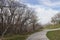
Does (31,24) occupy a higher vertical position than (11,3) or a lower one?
lower

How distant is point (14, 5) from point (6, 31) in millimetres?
7878

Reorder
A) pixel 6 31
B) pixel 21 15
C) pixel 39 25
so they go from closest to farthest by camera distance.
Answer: pixel 6 31
pixel 21 15
pixel 39 25

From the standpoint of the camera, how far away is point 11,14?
47.1 metres

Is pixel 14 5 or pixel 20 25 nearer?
pixel 14 5

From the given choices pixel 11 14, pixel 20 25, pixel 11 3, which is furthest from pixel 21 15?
pixel 11 3

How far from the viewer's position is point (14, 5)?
4462cm

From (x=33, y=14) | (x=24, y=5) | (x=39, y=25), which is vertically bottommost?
(x=39, y=25)

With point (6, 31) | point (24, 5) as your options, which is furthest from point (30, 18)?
point (6, 31)

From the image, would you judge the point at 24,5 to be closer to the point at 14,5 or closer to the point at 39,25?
the point at 14,5

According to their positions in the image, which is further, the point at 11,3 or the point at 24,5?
the point at 24,5

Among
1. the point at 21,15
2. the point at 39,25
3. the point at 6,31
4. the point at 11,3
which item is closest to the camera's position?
the point at 11,3

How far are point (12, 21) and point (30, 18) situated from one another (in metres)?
8.72

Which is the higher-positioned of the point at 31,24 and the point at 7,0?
the point at 7,0

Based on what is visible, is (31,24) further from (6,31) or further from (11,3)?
(11,3)
